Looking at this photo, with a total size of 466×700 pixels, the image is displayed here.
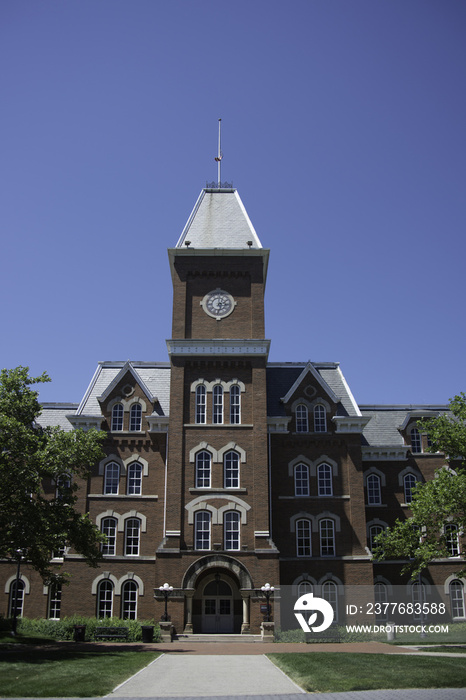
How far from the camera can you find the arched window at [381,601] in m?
39.5

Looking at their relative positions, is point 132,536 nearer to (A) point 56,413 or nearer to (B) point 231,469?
(B) point 231,469

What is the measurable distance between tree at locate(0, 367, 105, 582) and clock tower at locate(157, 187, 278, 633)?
861 cm

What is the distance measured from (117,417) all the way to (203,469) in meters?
6.74

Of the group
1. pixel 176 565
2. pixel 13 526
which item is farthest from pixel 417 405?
pixel 13 526

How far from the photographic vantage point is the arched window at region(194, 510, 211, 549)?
119 feet

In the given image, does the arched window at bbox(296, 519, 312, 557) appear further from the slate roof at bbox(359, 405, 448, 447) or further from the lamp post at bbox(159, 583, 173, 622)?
the lamp post at bbox(159, 583, 173, 622)

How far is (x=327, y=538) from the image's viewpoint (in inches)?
1515

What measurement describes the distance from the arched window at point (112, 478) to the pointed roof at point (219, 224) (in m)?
14.7

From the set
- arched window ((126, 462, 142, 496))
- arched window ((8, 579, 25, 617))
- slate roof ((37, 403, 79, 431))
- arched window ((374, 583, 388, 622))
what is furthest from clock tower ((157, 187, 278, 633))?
slate roof ((37, 403, 79, 431))

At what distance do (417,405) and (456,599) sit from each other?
13.2 meters

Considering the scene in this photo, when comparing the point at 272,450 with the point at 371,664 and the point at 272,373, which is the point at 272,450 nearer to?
the point at 272,373

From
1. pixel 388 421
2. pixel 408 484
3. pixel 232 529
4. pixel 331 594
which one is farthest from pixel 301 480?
pixel 388 421

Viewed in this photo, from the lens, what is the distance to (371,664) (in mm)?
21641

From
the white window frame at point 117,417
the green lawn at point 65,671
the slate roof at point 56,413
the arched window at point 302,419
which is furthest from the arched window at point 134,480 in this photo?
the green lawn at point 65,671
